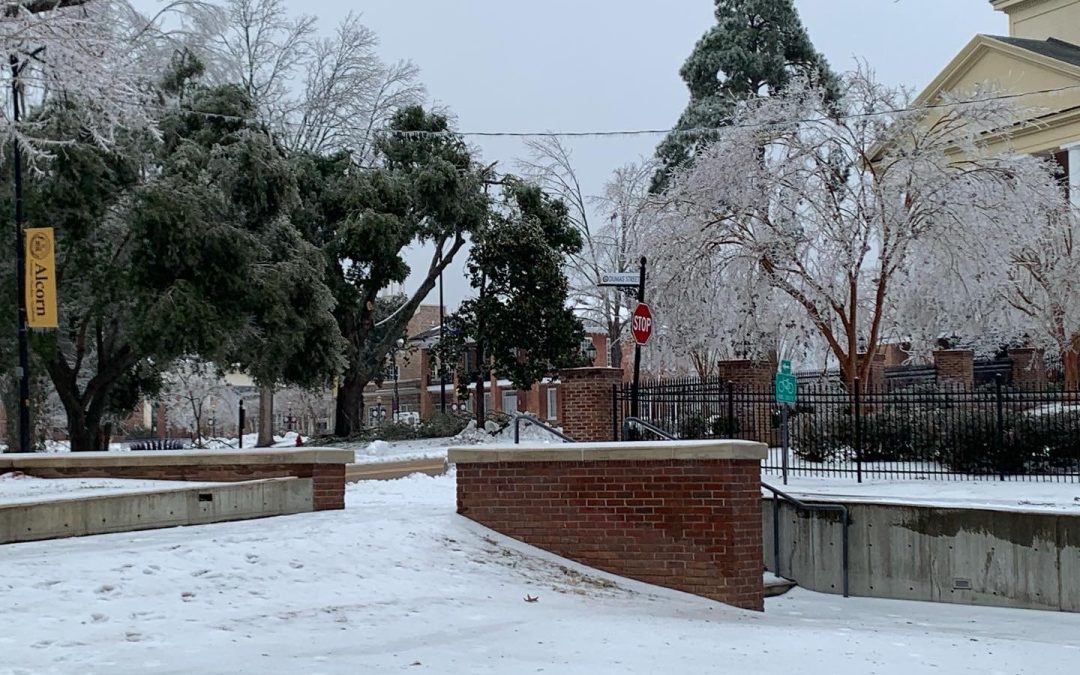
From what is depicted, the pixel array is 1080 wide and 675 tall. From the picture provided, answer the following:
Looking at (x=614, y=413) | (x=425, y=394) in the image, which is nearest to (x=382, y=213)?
(x=614, y=413)

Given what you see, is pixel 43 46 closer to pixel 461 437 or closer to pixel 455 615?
pixel 455 615

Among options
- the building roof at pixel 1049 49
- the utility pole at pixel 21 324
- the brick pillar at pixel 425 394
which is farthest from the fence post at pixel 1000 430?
the brick pillar at pixel 425 394

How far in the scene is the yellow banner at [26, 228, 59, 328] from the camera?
838 inches

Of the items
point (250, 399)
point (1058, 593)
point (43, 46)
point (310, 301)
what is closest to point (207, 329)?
point (310, 301)

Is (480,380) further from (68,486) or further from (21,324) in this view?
(68,486)

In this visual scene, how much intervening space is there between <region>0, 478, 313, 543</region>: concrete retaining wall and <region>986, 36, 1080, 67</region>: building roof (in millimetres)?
42462

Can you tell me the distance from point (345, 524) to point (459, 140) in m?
30.8

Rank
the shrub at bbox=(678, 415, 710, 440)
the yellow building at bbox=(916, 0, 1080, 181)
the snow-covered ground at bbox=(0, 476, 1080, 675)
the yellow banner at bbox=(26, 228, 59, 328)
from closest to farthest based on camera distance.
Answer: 1. the snow-covered ground at bbox=(0, 476, 1080, 675)
2. the yellow banner at bbox=(26, 228, 59, 328)
3. the shrub at bbox=(678, 415, 710, 440)
4. the yellow building at bbox=(916, 0, 1080, 181)

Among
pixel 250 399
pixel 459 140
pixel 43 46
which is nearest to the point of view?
pixel 43 46

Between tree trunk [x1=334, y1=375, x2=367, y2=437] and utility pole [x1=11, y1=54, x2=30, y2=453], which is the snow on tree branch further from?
tree trunk [x1=334, y1=375, x2=367, y2=437]

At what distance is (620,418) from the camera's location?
72.0 feet

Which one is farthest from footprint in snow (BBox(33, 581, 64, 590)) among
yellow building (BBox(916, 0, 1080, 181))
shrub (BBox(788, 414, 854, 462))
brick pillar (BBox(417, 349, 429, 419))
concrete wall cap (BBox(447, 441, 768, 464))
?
brick pillar (BBox(417, 349, 429, 419))

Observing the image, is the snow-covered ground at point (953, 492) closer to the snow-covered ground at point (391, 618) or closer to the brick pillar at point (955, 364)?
the snow-covered ground at point (391, 618)

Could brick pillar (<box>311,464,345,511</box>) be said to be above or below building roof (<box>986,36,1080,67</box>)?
below
